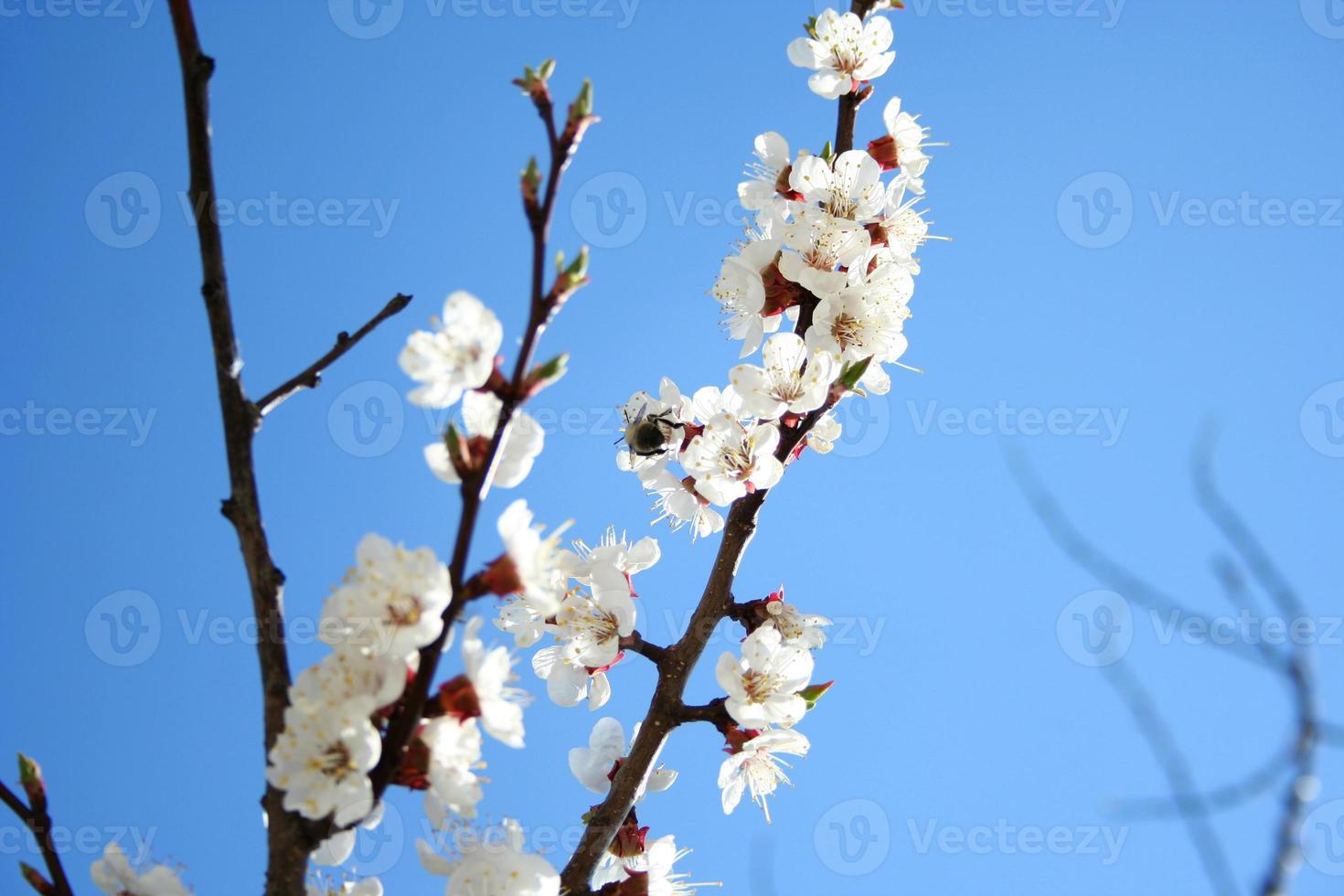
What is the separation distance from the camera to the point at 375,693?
1.30 meters

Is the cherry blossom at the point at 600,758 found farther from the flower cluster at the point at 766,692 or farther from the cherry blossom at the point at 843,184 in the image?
the cherry blossom at the point at 843,184

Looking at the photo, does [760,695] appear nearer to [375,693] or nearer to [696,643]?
[696,643]

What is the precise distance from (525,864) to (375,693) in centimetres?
39

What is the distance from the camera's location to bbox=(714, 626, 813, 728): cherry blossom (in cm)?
195

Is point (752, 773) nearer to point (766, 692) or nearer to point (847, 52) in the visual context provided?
point (766, 692)

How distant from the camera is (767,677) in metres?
1.98

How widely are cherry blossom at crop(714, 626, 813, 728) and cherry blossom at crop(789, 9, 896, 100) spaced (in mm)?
1262

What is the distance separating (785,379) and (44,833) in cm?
141

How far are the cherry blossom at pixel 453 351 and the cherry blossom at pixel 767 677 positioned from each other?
0.79 metres

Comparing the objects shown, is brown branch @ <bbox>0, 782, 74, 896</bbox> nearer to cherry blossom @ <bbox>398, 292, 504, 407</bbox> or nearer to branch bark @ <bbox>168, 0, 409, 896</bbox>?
branch bark @ <bbox>168, 0, 409, 896</bbox>

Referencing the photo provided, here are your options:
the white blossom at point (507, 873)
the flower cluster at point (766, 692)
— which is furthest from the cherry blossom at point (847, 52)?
the white blossom at point (507, 873)

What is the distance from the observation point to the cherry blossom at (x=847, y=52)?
8.10 feet

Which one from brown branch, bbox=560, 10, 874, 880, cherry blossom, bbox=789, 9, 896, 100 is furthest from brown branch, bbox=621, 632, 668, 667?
cherry blossom, bbox=789, 9, 896, 100

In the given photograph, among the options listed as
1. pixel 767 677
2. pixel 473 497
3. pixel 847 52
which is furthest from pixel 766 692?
pixel 847 52
